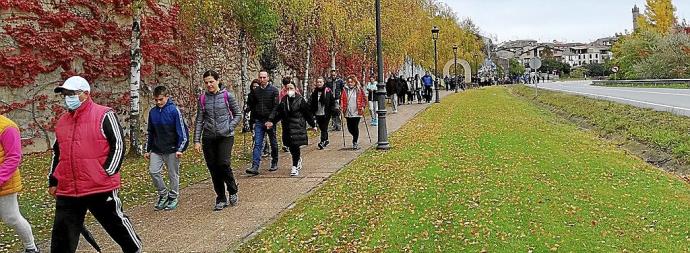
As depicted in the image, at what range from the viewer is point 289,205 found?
348 inches

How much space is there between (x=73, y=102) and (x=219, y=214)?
328 centimetres

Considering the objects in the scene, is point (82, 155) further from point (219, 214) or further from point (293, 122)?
point (293, 122)

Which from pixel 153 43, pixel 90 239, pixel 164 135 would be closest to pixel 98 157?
pixel 90 239

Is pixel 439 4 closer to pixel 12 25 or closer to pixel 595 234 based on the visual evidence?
pixel 12 25

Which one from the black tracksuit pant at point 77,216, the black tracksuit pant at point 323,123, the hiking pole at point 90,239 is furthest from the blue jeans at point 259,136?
the black tracksuit pant at point 77,216

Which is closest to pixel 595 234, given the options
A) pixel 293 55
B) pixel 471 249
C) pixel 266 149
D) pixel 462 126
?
pixel 471 249

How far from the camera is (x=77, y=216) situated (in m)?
5.57

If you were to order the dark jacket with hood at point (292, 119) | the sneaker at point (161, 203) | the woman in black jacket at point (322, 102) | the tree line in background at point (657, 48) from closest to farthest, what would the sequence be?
the sneaker at point (161, 203) → the dark jacket with hood at point (292, 119) → the woman in black jacket at point (322, 102) → the tree line in background at point (657, 48)

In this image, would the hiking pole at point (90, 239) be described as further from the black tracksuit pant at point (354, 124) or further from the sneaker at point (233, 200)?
the black tracksuit pant at point (354, 124)

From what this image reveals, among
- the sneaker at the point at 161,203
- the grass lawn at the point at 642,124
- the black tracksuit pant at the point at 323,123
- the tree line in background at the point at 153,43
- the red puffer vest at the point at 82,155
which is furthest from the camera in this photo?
the tree line in background at the point at 153,43

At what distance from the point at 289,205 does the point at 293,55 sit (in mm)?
21676

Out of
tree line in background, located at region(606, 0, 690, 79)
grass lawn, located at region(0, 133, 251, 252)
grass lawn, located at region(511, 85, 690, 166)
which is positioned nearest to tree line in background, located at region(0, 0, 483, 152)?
grass lawn, located at region(0, 133, 251, 252)

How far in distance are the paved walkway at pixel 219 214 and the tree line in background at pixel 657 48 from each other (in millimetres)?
50315

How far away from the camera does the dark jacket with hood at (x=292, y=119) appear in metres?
11.4
